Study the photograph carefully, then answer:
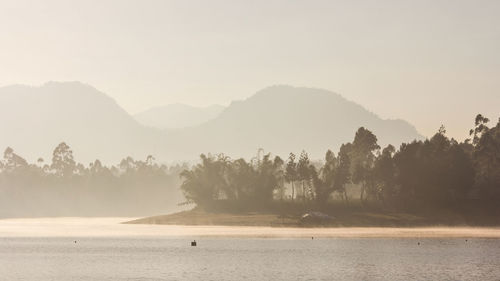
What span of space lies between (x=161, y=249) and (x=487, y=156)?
89.5m

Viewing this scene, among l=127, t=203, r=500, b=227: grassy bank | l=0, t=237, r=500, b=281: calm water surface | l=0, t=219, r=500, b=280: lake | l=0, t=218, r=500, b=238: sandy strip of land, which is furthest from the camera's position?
l=127, t=203, r=500, b=227: grassy bank

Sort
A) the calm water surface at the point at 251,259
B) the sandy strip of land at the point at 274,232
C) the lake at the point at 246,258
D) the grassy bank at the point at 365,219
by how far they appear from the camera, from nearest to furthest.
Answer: the calm water surface at the point at 251,259 → the lake at the point at 246,258 → the sandy strip of land at the point at 274,232 → the grassy bank at the point at 365,219

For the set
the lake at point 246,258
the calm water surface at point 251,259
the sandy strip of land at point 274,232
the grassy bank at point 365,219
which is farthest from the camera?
Answer: the grassy bank at point 365,219

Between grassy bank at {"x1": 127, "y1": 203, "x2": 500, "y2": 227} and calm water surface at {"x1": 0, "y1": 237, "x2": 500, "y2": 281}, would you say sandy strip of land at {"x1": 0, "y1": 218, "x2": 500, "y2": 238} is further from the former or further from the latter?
calm water surface at {"x1": 0, "y1": 237, "x2": 500, "y2": 281}

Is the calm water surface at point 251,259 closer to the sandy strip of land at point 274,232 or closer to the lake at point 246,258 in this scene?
the lake at point 246,258

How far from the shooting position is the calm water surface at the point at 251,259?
300ft

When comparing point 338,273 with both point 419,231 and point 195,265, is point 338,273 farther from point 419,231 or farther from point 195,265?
point 419,231

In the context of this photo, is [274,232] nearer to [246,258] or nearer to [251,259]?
[246,258]

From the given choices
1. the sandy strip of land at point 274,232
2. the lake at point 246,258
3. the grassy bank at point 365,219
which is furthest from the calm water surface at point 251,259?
the grassy bank at point 365,219

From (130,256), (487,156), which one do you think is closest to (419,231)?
(487,156)

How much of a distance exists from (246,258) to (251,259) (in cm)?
190

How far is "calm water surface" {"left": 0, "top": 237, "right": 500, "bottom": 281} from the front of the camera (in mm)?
91500

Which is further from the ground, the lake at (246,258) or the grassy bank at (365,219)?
the grassy bank at (365,219)

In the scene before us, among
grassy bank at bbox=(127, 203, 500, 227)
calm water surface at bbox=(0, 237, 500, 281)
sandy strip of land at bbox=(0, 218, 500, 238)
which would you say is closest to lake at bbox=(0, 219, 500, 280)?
calm water surface at bbox=(0, 237, 500, 281)
